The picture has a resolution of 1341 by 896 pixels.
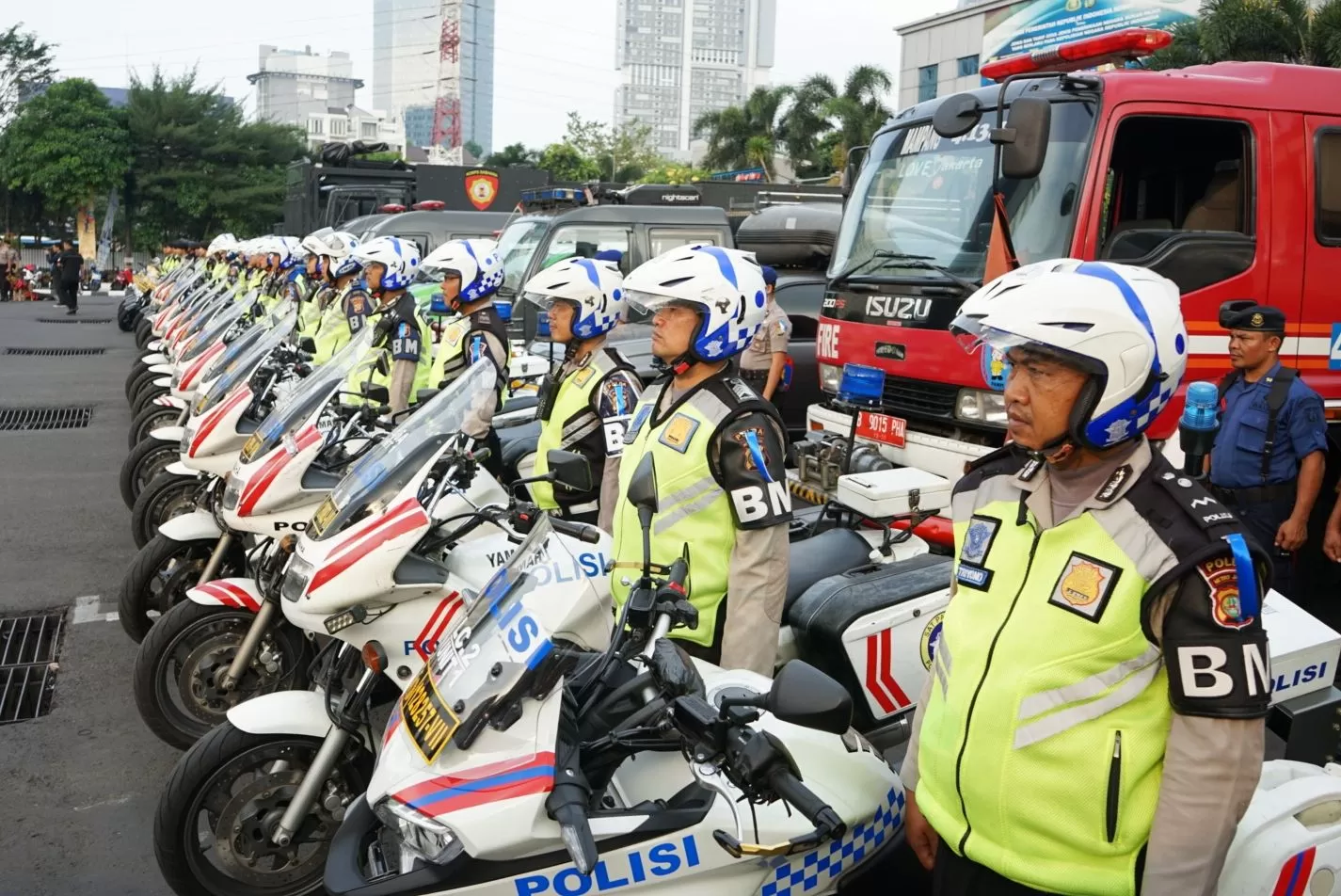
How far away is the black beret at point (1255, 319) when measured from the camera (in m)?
5.36

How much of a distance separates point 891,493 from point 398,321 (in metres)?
3.93

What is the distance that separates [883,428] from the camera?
674cm

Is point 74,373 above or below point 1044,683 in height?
below

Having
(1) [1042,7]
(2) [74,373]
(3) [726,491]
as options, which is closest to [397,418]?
(3) [726,491]

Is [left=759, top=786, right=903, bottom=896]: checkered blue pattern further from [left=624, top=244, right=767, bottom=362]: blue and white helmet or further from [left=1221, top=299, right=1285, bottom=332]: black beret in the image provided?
[left=1221, top=299, right=1285, bottom=332]: black beret

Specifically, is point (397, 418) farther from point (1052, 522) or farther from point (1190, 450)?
point (1052, 522)

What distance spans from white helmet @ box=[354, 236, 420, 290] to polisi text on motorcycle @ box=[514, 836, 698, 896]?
6.09m

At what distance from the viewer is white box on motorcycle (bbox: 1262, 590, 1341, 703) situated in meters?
3.28

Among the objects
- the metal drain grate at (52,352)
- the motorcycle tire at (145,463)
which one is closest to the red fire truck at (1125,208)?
the motorcycle tire at (145,463)

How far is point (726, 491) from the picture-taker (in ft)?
11.1

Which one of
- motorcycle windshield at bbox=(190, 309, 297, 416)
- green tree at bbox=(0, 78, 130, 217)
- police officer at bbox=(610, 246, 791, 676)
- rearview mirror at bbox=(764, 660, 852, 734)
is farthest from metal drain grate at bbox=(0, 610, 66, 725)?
green tree at bbox=(0, 78, 130, 217)

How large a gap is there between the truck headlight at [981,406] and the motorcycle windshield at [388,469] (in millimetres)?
2955

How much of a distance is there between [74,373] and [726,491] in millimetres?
15855

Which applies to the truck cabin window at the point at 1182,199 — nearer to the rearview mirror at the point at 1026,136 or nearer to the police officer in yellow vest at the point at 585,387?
the rearview mirror at the point at 1026,136
